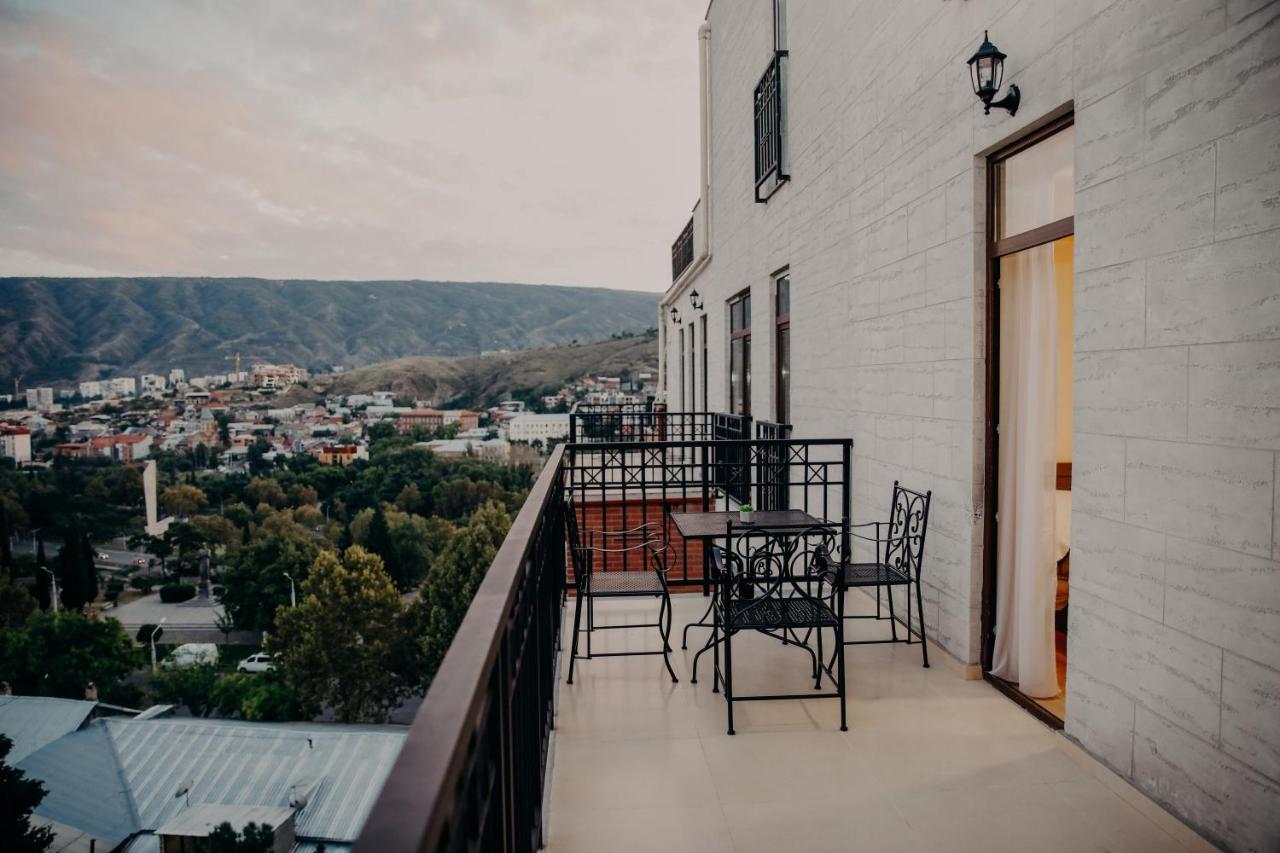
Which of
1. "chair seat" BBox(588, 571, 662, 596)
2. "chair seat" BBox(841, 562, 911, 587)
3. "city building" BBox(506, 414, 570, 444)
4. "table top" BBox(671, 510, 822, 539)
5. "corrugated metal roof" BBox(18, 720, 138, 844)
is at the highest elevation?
"table top" BBox(671, 510, 822, 539)

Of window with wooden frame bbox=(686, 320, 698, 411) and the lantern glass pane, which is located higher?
the lantern glass pane

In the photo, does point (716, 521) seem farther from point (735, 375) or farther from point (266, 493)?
point (266, 493)

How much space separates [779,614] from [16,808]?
3603 centimetres

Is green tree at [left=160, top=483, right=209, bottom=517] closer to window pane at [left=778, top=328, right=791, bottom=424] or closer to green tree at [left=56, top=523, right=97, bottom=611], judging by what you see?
green tree at [left=56, top=523, right=97, bottom=611]

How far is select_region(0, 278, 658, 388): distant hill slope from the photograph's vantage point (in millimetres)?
102625

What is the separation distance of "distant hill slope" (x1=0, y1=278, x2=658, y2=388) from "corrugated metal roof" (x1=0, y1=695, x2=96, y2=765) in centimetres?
7187

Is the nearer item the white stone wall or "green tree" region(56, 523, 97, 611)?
the white stone wall

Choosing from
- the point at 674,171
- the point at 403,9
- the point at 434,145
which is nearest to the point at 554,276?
the point at 434,145

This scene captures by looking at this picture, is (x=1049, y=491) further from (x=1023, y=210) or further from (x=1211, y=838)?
(x=1211, y=838)

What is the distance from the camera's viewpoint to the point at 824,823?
2572mm

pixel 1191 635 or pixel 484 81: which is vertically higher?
pixel 484 81

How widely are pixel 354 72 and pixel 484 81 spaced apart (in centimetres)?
4245

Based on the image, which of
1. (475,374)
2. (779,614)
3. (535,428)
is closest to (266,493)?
(535,428)

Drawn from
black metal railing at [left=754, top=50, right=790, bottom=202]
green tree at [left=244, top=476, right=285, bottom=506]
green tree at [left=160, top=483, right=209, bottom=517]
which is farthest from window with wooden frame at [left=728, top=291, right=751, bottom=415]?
green tree at [left=160, top=483, right=209, bottom=517]
